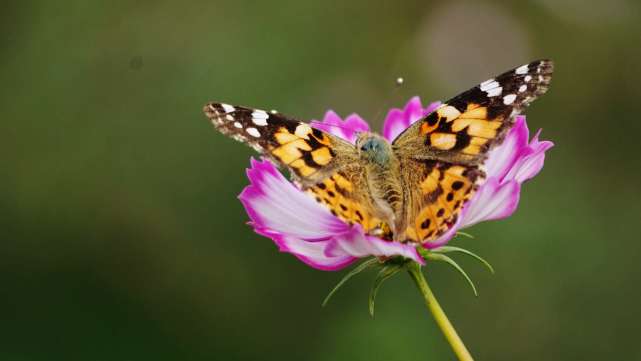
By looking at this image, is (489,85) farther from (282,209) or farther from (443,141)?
(282,209)

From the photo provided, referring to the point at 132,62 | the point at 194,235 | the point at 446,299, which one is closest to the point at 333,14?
the point at 132,62

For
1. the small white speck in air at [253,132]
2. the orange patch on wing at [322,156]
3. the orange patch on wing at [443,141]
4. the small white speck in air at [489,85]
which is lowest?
the orange patch on wing at [443,141]

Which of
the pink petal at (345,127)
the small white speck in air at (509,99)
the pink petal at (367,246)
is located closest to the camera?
the pink petal at (367,246)

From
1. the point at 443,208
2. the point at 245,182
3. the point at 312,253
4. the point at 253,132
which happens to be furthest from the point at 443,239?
the point at 245,182

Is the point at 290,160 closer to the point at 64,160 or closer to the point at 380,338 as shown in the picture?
the point at 380,338

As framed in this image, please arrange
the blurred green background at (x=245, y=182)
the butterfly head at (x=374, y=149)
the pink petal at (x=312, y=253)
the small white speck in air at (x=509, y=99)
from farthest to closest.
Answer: the blurred green background at (x=245, y=182), the butterfly head at (x=374, y=149), the small white speck in air at (x=509, y=99), the pink petal at (x=312, y=253)

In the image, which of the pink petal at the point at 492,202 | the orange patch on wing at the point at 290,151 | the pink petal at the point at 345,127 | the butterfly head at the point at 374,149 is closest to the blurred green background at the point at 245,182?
the pink petal at the point at 345,127

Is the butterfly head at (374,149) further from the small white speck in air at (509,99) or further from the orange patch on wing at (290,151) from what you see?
the small white speck in air at (509,99)
